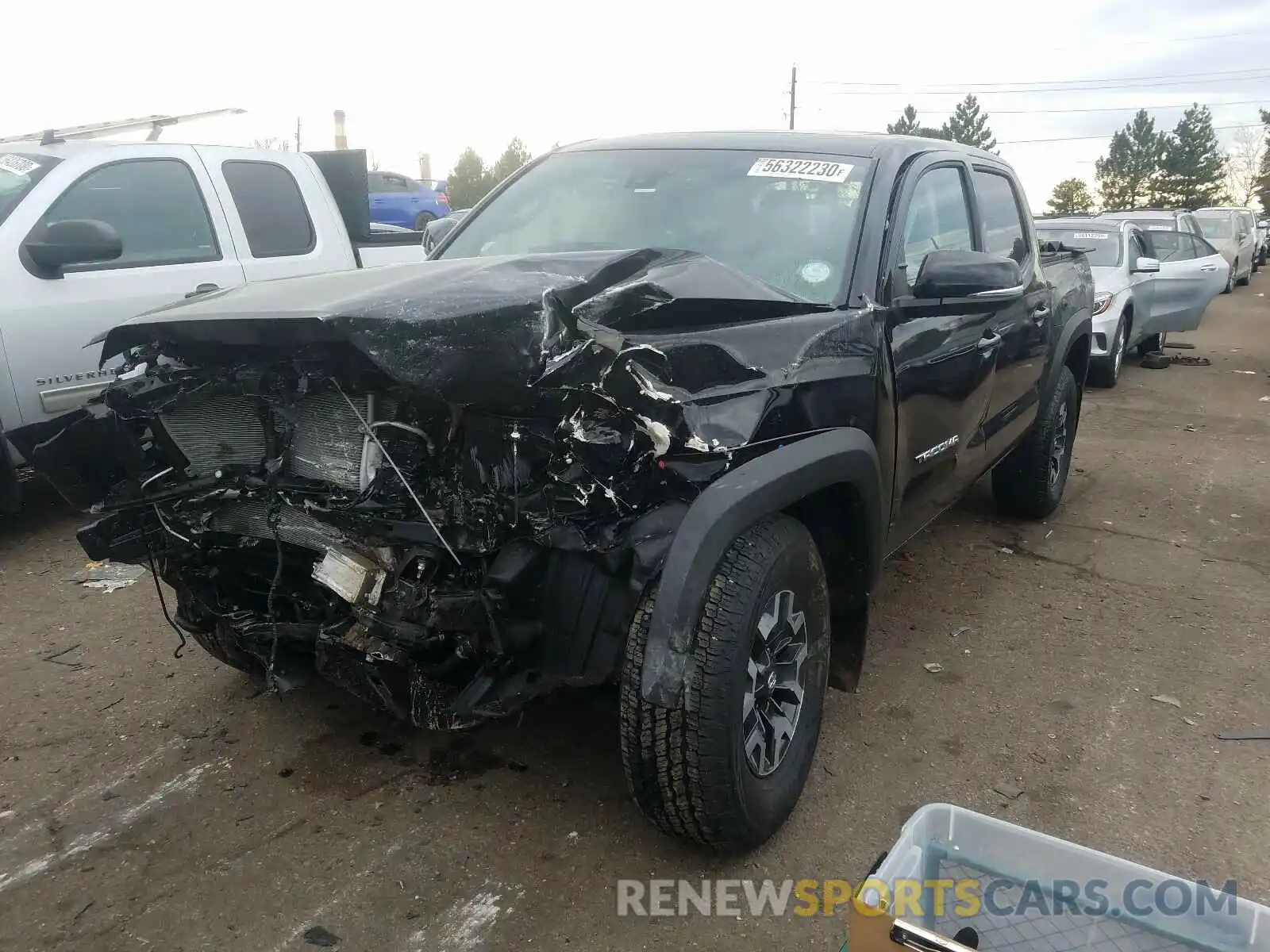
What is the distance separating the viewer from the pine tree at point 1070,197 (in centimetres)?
5994

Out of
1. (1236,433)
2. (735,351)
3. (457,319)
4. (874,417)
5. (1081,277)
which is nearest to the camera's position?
(457,319)

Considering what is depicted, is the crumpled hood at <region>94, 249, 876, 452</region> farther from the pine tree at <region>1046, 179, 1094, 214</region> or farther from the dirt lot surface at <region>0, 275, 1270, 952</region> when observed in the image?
the pine tree at <region>1046, 179, 1094, 214</region>

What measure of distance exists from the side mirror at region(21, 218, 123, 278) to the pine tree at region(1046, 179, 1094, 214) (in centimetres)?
6291

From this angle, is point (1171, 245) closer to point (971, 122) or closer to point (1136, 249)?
point (1136, 249)

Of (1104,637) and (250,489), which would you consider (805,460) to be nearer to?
(250,489)

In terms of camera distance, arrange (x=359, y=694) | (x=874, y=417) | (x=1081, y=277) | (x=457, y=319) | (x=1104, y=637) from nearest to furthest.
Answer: (x=457, y=319) < (x=359, y=694) < (x=874, y=417) < (x=1104, y=637) < (x=1081, y=277)

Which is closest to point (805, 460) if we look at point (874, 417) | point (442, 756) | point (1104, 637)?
point (874, 417)

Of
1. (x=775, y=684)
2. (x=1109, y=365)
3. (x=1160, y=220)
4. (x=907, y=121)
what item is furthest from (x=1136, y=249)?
(x=907, y=121)

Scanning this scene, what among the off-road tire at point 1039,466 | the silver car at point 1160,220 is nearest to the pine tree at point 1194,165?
the silver car at point 1160,220

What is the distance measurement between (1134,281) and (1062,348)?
6.23m

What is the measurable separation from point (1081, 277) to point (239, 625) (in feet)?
16.0

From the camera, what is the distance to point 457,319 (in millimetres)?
2250

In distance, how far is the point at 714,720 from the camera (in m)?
2.33

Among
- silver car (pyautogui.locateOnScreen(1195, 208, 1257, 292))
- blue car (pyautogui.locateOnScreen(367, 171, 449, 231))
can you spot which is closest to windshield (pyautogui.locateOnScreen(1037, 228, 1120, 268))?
silver car (pyautogui.locateOnScreen(1195, 208, 1257, 292))
